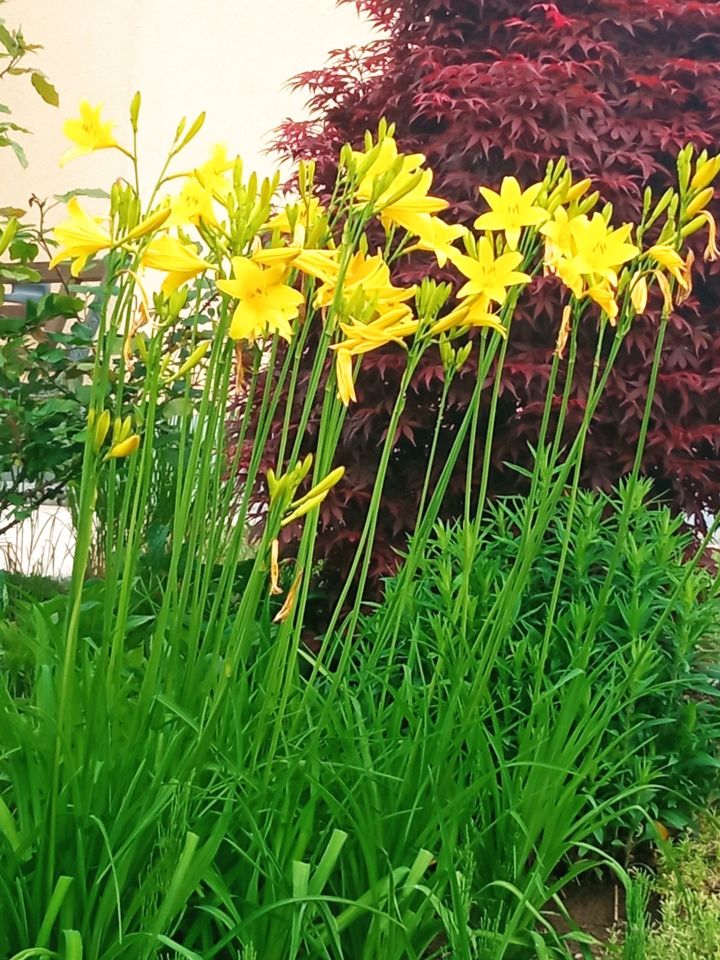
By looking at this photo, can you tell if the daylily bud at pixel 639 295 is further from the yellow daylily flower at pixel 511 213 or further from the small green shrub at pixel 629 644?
the small green shrub at pixel 629 644

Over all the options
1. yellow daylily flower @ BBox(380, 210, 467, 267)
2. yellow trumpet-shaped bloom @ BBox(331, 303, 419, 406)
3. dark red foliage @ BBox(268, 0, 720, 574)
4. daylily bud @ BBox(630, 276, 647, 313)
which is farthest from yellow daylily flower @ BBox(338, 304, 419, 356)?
dark red foliage @ BBox(268, 0, 720, 574)

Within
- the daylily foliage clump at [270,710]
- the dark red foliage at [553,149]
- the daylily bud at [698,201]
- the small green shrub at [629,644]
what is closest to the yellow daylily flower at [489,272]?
the daylily foliage clump at [270,710]

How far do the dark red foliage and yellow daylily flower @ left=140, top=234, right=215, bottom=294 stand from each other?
1.33 m

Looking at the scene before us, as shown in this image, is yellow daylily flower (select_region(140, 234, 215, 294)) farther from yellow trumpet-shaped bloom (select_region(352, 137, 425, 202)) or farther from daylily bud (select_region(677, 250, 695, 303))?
daylily bud (select_region(677, 250, 695, 303))

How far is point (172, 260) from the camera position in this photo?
3.63ft

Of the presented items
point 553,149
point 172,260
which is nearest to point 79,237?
point 172,260

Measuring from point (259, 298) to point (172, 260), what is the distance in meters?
0.13

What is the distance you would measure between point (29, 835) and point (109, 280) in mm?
681

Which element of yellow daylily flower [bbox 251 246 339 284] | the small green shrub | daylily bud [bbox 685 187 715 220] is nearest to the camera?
yellow daylily flower [bbox 251 246 339 284]

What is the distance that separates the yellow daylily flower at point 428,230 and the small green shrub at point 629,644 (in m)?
0.66

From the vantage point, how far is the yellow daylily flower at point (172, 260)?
1101mm

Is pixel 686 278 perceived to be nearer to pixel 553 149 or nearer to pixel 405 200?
pixel 405 200

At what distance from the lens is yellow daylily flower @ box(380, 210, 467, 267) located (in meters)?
1.17

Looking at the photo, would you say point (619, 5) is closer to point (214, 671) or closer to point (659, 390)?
point (659, 390)
